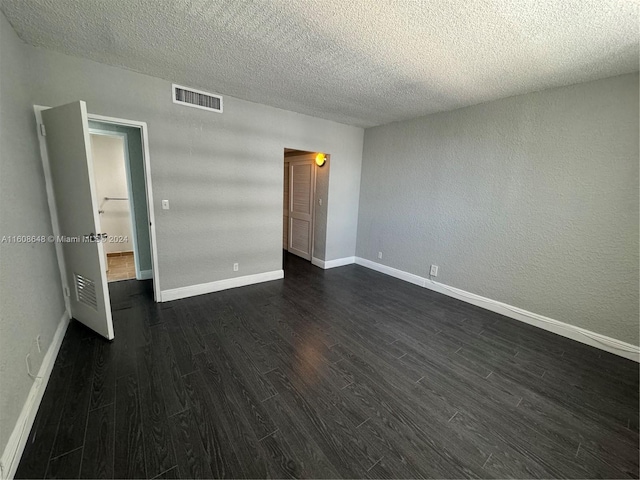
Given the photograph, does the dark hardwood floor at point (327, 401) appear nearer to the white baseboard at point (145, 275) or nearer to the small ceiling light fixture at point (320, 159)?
the white baseboard at point (145, 275)

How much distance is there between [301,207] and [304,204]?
122mm

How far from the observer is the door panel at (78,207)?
78.2 inches

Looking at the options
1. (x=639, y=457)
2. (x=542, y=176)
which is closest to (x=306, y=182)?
(x=542, y=176)

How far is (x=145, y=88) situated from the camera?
2621 mm

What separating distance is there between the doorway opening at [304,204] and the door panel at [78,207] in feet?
9.58

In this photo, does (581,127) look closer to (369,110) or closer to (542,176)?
(542,176)

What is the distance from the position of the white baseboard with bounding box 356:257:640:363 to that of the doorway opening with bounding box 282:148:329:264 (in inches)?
67.7

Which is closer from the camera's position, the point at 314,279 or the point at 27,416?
the point at 27,416

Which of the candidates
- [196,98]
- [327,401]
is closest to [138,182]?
[196,98]

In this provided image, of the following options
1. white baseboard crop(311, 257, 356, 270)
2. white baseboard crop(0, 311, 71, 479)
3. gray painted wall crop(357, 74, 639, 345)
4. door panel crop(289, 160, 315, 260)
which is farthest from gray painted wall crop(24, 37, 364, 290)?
gray painted wall crop(357, 74, 639, 345)

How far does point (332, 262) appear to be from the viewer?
4699 millimetres

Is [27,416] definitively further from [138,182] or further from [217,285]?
[138,182]

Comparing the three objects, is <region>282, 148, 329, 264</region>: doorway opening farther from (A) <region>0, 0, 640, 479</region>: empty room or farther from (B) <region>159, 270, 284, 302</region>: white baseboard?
(B) <region>159, 270, 284, 302</region>: white baseboard

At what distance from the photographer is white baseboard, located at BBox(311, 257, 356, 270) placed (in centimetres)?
463
